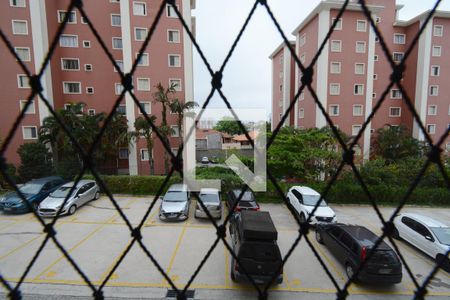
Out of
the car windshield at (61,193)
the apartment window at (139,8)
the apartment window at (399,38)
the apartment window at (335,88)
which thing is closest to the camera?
the car windshield at (61,193)

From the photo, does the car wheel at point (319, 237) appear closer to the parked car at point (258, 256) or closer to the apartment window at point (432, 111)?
the parked car at point (258, 256)

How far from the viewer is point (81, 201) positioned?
9781 mm

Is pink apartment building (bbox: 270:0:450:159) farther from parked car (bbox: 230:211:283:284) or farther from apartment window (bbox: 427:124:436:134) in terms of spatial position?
parked car (bbox: 230:211:283:284)

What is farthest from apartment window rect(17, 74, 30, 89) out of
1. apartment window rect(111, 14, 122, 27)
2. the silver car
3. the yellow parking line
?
the yellow parking line

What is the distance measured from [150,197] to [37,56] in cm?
1051

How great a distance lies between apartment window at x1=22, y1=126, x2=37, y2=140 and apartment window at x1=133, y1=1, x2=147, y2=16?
9032mm

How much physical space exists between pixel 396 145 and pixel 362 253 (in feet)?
45.1

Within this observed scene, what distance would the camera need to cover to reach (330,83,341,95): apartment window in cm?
1645

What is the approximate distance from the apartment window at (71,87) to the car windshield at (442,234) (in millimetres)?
18673

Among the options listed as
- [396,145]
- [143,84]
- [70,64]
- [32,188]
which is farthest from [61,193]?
[396,145]

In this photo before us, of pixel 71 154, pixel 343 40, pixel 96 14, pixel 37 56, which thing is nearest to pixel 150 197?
pixel 71 154

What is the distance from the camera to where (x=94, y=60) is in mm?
15812

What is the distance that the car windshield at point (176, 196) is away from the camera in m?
9.20

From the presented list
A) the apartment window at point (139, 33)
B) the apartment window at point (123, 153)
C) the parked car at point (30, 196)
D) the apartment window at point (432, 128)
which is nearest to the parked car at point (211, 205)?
the parked car at point (30, 196)
